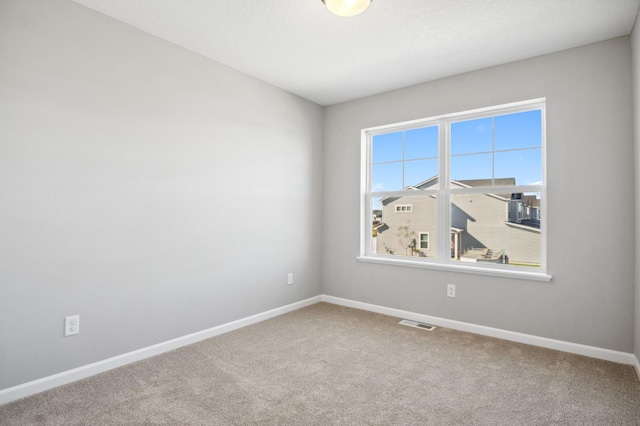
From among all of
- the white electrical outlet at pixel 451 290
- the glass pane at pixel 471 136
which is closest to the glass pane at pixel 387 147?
the glass pane at pixel 471 136

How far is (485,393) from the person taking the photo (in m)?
2.13

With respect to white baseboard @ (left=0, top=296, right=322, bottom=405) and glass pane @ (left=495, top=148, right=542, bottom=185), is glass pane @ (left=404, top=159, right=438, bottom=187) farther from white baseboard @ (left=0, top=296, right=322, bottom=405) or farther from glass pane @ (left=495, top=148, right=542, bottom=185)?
white baseboard @ (left=0, top=296, right=322, bottom=405)

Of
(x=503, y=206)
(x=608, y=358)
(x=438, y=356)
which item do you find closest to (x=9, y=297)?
(x=438, y=356)

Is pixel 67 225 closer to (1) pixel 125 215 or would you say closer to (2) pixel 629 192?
(1) pixel 125 215

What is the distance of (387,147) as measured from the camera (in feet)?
13.2

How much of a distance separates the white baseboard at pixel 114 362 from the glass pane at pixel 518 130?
289 centimetres

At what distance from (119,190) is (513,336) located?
136 inches

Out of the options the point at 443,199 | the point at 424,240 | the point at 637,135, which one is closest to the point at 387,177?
the point at 443,199

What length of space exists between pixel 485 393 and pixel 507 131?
2304mm

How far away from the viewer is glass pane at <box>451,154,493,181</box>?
3.30 metres

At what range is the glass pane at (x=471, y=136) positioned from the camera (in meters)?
3.32

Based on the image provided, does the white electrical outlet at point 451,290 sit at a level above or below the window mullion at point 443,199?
below

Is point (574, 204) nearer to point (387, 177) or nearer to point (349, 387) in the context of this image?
point (387, 177)

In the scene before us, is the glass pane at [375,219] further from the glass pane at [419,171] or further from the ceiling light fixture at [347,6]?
the ceiling light fixture at [347,6]
